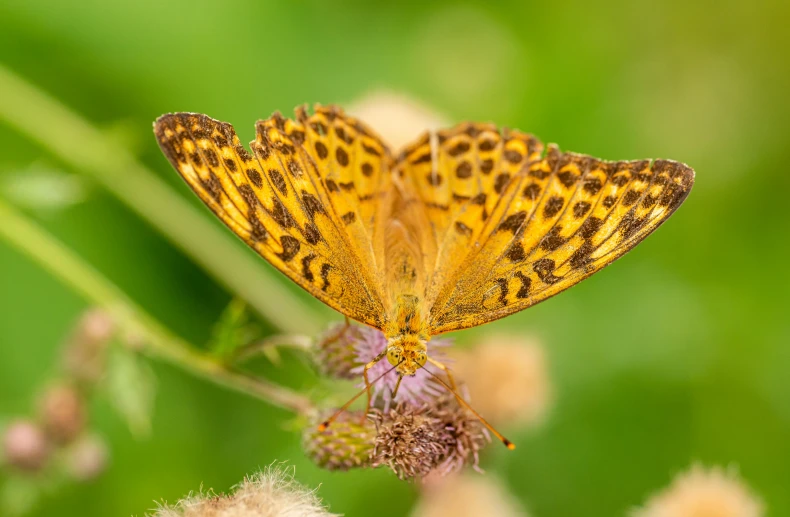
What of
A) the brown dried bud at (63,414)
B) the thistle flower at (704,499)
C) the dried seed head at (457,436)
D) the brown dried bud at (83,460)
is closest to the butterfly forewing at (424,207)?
the dried seed head at (457,436)

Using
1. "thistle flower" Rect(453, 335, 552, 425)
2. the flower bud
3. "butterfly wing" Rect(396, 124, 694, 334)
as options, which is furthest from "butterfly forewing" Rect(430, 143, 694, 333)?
"thistle flower" Rect(453, 335, 552, 425)

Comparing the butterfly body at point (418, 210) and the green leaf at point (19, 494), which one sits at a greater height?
the butterfly body at point (418, 210)

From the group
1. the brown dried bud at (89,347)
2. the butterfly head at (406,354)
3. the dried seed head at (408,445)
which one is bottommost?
the dried seed head at (408,445)

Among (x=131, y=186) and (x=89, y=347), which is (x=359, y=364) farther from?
(x=131, y=186)

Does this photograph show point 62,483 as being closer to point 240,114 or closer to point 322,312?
point 322,312

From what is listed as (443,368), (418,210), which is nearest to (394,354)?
(443,368)

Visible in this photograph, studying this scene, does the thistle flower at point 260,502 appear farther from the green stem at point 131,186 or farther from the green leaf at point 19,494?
the green stem at point 131,186

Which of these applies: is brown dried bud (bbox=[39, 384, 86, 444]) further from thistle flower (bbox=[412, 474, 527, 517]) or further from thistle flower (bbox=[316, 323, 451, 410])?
thistle flower (bbox=[412, 474, 527, 517])
